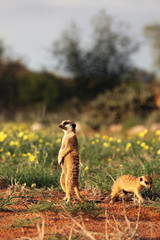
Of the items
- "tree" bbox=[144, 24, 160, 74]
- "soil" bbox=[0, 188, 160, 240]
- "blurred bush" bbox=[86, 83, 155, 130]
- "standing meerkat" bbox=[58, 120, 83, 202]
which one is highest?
"tree" bbox=[144, 24, 160, 74]

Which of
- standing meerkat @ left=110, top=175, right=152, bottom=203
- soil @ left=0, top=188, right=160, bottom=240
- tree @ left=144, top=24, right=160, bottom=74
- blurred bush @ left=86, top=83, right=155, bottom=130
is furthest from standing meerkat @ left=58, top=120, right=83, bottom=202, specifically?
tree @ left=144, top=24, right=160, bottom=74

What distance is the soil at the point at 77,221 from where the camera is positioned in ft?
8.78

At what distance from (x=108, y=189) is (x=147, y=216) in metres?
0.81

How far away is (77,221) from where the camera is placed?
3.03 meters

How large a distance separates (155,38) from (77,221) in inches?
1031

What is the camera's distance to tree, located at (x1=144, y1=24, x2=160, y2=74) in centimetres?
2630

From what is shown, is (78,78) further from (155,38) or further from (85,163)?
(85,163)

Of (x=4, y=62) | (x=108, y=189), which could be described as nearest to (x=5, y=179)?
(x=108, y=189)

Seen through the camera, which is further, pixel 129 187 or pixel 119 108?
pixel 119 108

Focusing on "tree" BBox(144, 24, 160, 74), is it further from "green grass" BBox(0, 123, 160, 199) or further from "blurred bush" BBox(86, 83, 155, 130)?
"green grass" BBox(0, 123, 160, 199)

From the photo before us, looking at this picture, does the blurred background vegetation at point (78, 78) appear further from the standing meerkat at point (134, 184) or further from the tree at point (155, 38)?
the standing meerkat at point (134, 184)

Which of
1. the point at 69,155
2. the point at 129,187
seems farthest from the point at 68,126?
the point at 129,187

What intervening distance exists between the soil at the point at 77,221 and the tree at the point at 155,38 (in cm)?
2380

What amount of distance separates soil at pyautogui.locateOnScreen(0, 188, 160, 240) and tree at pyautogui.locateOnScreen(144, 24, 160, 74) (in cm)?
2380
